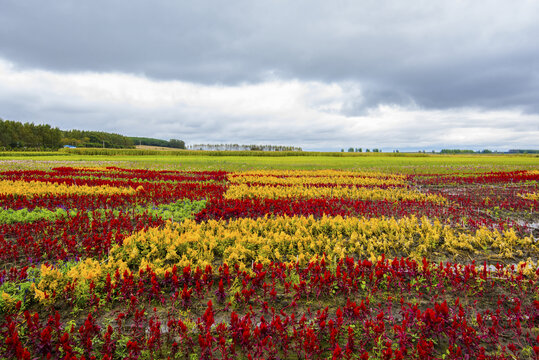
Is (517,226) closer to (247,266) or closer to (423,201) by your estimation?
(423,201)

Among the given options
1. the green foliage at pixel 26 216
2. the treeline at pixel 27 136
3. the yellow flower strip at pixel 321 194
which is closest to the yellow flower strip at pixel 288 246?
the green foliage at pixel 26 216

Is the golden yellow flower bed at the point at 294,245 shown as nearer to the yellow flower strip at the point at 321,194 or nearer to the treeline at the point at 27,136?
the yellow flower strip at the point at 321,194

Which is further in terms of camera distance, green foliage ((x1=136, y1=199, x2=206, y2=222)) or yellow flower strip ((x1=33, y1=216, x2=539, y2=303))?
green foliage ((x1=136, y1=199, x2=206, y2=222))

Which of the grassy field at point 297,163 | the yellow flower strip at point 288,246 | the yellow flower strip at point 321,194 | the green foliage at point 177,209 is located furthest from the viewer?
the grassy field at point 297,163

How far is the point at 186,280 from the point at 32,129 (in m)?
144

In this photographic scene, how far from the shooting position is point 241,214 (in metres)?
9.98

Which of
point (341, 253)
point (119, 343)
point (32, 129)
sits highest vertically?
point (32, 129)

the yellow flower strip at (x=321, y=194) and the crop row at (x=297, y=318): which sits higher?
the yellow flower strip at (x=321, y=194)

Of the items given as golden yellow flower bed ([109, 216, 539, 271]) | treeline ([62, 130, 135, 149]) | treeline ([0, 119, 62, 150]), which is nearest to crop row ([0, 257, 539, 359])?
golden yellow flower bed ([109, 216, 539, 271])

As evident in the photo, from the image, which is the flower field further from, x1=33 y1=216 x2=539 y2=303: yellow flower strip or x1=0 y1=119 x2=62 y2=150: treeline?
x1=0 y1=119 x2=62 y2=150: treeline

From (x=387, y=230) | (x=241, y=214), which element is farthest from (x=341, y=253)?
(x=241, y=214)

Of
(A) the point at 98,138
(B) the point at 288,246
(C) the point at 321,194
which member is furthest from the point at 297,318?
(A) the point at 98,138

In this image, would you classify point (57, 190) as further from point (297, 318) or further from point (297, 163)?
point (297, 163)

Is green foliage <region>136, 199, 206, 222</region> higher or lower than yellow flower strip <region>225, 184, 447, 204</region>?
lower
